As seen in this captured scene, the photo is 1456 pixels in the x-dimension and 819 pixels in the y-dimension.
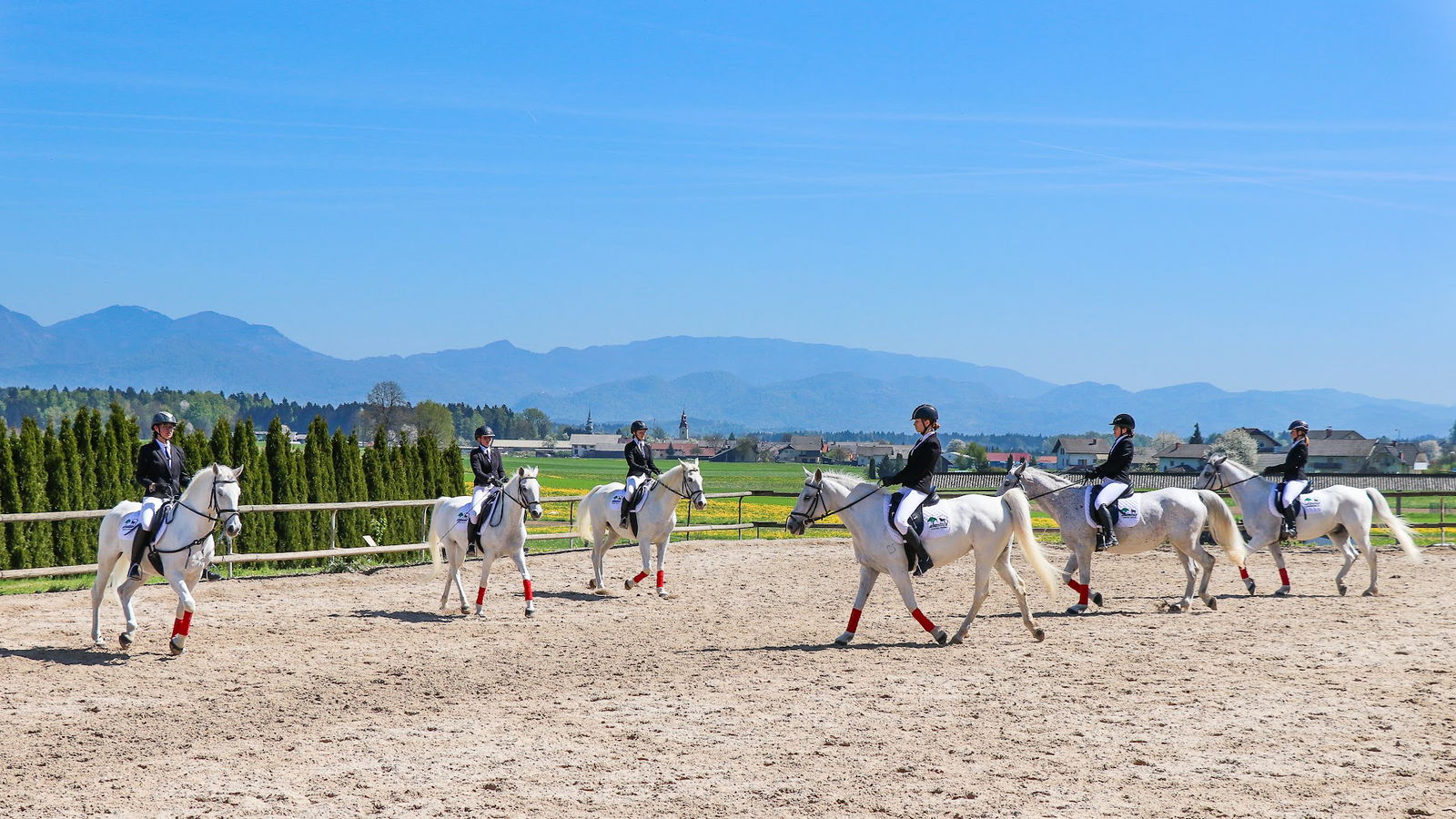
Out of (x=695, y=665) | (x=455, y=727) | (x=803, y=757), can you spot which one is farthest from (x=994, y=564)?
(x=455, y=727)

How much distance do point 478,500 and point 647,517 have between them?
3003 mm

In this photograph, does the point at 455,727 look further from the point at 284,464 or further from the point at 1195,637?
the point at 284,464

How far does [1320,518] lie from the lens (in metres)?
17.6

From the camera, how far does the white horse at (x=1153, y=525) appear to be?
15.3 metres

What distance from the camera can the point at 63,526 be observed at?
63.8ft

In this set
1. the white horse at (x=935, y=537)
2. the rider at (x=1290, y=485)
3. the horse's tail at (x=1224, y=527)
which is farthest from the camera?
the rider at (x=1290, y=485)

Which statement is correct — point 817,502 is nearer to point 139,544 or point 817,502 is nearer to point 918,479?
point 918,479

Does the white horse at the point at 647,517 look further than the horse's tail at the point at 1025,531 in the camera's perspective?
Yes

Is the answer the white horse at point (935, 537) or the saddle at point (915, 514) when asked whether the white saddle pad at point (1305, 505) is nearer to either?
the white horse at point (935, 537)

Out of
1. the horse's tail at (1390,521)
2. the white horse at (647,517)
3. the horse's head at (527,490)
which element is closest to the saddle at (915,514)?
the white horse at (647,517)

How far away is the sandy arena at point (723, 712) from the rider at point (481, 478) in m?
1.07

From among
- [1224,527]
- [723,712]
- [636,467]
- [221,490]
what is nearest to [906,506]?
[723,712]

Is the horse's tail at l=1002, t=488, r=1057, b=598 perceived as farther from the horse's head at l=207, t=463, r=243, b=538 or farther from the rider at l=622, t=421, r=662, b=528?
the horse's head at l=207, t=463, r=243, b=538

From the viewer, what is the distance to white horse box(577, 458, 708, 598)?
1689 centimetres
